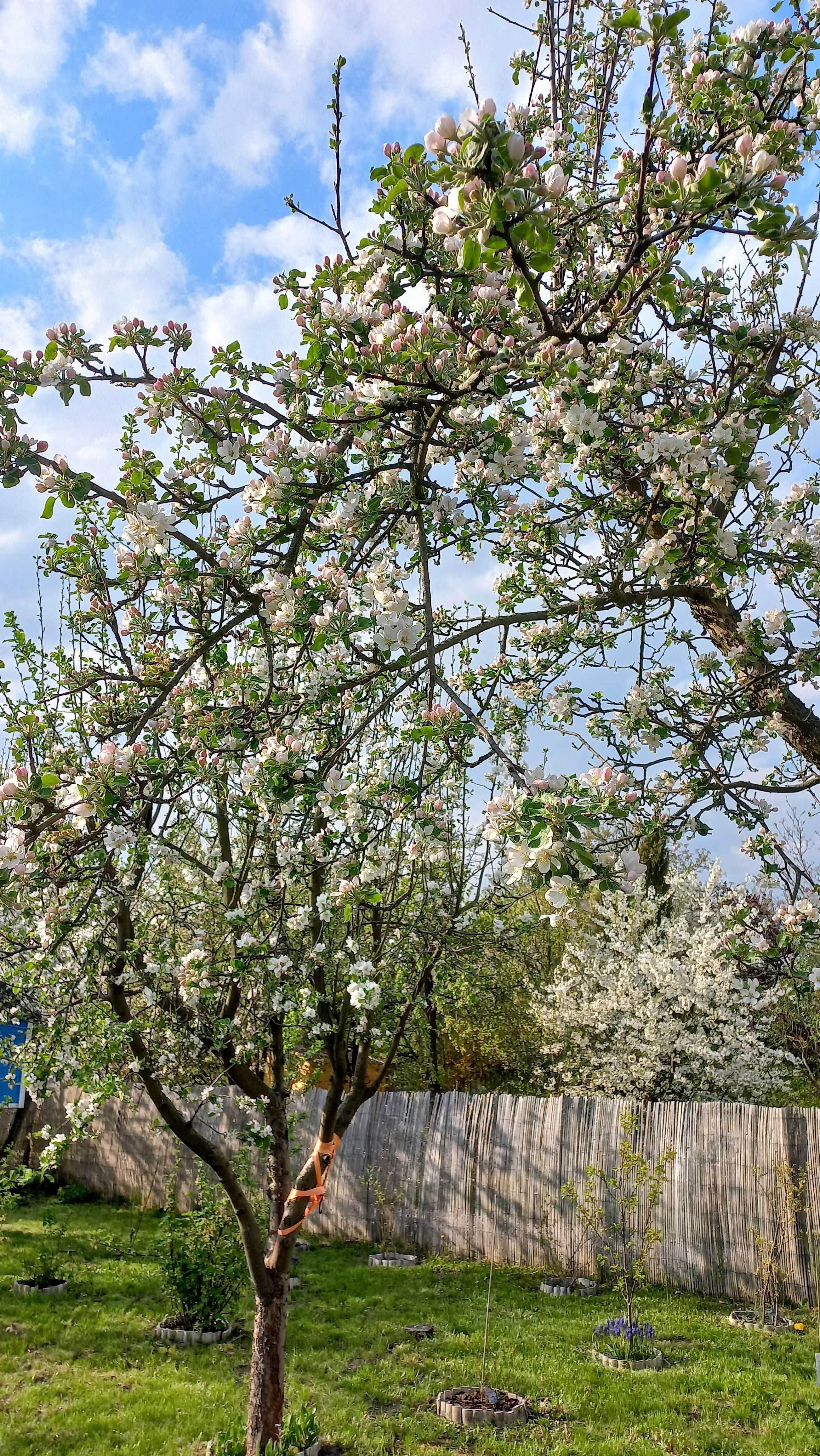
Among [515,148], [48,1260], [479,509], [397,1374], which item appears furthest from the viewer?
[48,1260]

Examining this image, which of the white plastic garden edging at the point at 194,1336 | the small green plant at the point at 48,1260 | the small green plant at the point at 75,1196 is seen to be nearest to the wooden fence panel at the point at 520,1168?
the small green plant at the point at 75,1196

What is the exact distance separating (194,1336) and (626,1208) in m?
3.87

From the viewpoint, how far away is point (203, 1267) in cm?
672

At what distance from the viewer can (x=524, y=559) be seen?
3666 millimetres

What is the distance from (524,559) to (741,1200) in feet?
23.5

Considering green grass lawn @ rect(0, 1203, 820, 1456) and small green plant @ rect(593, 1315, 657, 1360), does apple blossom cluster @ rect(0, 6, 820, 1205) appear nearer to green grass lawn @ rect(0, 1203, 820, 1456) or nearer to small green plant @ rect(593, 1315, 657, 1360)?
green grass lawn @ rect(0, 1203, 820, 1456)

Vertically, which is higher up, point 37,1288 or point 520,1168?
point 520,1168

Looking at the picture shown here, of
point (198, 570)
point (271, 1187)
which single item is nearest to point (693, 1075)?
point (271, 1187)

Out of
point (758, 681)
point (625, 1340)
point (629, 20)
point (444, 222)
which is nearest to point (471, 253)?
point (444, 222)

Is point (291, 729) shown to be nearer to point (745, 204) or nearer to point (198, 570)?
point (198, 570)

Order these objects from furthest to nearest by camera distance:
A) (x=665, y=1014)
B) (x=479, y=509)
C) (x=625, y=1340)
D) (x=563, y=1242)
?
1. (x=665, y=1014)
2. (x=563, y=1242)
3. (x=625, y=1340)
4. (x=479, y=509)

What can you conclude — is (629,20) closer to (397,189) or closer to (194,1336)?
(397,189)

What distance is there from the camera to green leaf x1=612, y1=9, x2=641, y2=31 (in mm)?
1367

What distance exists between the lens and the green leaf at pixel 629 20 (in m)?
1.37
